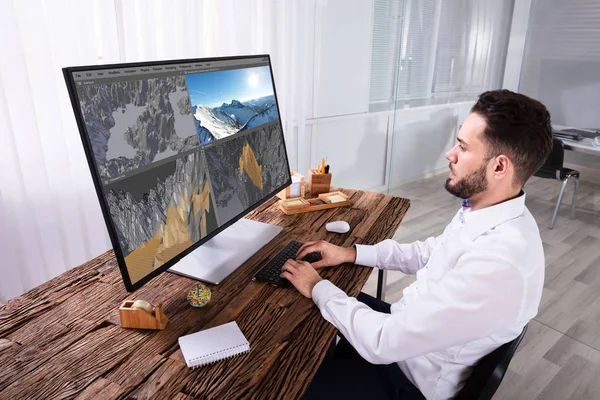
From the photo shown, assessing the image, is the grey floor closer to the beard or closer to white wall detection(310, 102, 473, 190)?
white wall detection(310, 102, 473, 190)

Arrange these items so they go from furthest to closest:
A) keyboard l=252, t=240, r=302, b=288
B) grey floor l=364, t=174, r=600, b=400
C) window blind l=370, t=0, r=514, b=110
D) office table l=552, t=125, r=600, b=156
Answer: window blind l=370, t=0, r=514, b=110 → office table l=552, t=125, r=600, b=156 → grey floor l=364, t=174, r=600, b=400 → keyboard l=252, t=240, r=302, b=288

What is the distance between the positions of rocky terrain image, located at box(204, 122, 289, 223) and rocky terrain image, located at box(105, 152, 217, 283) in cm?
6

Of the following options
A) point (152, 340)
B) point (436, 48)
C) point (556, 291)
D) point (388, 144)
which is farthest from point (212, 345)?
point (388, 144)

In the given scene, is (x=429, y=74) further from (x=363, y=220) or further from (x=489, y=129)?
(x=489, y=129)

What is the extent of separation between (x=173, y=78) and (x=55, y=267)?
151 centimetres

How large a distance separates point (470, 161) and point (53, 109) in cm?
178

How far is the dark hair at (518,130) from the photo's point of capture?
101cm

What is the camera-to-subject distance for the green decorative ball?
3.41ft

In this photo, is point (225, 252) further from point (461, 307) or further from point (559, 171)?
point (559, 171)

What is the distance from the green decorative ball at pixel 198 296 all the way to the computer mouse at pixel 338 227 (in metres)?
0.58

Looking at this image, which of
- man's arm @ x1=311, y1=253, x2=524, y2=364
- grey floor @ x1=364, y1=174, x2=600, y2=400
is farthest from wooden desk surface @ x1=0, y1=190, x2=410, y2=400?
grey floor @ x1=364, y1=174, x2=600, y2=400

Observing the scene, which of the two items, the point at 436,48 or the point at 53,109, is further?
the point at 436,48

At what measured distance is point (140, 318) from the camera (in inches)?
37.6

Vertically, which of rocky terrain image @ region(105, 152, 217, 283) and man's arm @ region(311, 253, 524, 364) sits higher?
rocky terrain image @ region(105, 152, 217, 283)
